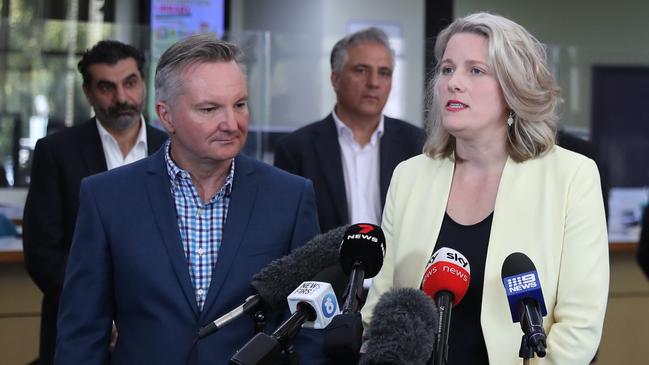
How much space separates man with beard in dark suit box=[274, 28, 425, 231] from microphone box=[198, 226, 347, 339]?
194cm

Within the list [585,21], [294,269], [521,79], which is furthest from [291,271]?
[585,21]

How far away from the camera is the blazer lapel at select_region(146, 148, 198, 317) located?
7.88ft

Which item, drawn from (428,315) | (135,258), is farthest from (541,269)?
(135,258)

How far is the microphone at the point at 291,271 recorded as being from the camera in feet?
6.64

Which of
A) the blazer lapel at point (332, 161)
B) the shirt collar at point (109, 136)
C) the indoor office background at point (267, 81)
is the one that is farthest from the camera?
the indoor office background at point (267, 81)

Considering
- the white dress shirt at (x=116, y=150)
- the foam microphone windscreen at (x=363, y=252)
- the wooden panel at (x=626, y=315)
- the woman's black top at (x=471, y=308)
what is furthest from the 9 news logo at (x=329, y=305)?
the wooden panel at (x=626, y=315)

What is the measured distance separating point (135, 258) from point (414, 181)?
81cm

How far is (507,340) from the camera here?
2428 mm

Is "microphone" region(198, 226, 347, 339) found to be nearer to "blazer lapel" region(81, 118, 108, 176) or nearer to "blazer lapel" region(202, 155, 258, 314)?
"blazer lapel" region(202, 155, 258, 314)

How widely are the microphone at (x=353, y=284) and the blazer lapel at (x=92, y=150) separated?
1783 mm

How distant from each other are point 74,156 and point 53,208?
0.22 metres

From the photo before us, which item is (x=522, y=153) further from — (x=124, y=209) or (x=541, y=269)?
(x=124, y=209)

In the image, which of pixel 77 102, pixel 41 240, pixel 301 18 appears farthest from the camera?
pixel 301 18

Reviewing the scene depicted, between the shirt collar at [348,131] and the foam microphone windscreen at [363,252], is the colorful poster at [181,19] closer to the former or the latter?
the shirt collar at [348,131]
